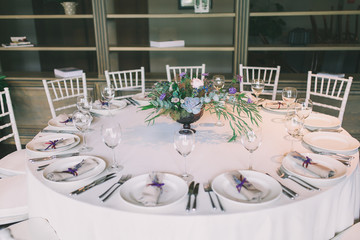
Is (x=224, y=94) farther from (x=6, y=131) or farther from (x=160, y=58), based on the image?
(x=160, y=58)

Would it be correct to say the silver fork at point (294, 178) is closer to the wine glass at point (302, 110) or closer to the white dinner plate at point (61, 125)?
the wine glass at point (302, 110)

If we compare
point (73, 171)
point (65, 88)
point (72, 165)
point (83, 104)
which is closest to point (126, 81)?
point (65, 88)

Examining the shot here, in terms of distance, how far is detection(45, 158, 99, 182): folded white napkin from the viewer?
4.13 feet

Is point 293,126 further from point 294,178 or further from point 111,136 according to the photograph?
point 111,136

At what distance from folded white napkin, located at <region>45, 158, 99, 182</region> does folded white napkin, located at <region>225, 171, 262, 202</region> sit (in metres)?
0.57

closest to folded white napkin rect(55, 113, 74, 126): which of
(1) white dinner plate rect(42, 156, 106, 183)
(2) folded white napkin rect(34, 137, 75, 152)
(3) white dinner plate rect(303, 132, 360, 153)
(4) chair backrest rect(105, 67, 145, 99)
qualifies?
(2) folded white napkin rect(34, 137, 75, 152)

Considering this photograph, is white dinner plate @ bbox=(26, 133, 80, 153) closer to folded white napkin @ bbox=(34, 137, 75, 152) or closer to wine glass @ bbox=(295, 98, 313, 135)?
folded white napkin @ bbox=(34, 137, 75, 152)

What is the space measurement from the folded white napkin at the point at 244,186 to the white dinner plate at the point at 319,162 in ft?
0.71

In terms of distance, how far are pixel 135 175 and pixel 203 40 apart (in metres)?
4.09

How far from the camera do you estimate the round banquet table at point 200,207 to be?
105 cm

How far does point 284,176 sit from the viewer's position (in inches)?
50.0

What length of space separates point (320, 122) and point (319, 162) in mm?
612

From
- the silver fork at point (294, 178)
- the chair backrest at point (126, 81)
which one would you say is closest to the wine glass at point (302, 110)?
the silver fork at point (294, 178)

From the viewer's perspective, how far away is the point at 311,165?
1306 millimetres
